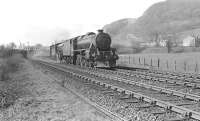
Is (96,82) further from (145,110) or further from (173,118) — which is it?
(173,118)

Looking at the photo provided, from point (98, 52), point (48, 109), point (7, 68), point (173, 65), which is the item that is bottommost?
point (48, 109)

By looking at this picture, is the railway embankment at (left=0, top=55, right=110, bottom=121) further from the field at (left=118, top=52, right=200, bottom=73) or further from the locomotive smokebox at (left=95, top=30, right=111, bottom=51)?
the field at (left=118, top=52, right=200, bottom=73)

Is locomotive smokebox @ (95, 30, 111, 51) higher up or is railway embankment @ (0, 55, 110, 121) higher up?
locomotive smokebox @ (95, 30, 111, 51)

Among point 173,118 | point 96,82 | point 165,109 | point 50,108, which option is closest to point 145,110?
point 165,109

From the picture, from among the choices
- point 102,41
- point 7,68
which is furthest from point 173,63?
point 7,68

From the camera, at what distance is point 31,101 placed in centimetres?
1005

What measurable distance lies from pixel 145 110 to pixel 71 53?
80.9ft

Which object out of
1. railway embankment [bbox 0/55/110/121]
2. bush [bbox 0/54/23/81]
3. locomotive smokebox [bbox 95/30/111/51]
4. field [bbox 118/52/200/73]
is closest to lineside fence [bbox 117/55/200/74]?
field [bbox 118/52/200/73]

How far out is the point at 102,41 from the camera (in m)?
24.7

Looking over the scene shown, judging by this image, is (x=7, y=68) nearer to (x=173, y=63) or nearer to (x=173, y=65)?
(x=173, y=65)

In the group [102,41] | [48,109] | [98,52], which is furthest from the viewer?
[102,41]

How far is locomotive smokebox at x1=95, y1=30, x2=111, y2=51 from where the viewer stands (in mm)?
24391

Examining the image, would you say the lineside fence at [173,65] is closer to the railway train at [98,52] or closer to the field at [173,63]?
the field at [173,63]

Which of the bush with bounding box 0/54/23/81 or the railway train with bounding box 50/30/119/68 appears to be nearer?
the bush with bounding box 0/54/23/81
